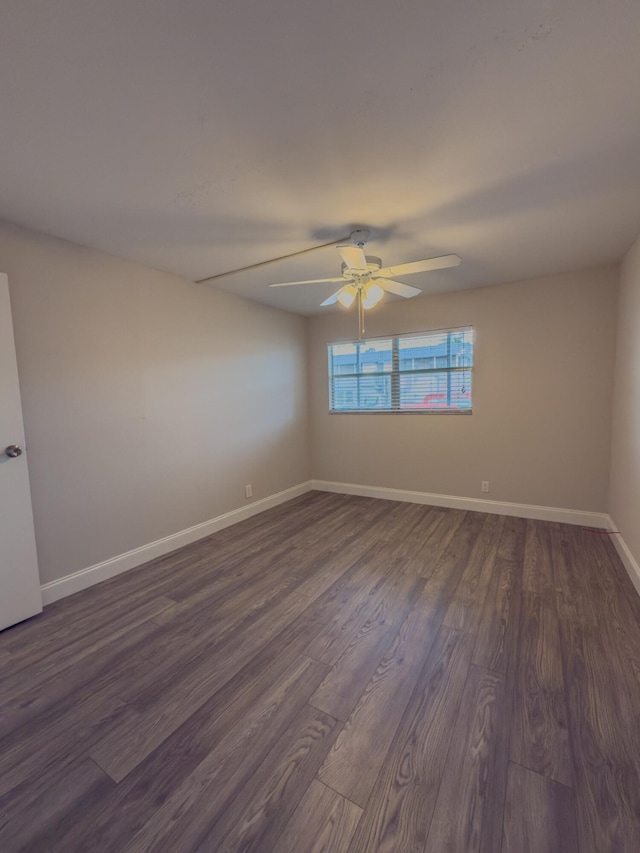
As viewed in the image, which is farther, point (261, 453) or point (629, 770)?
point (261, 453)

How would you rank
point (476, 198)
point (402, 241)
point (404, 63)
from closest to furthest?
point (404, 63)
point (476, 198)
point (402, 241)

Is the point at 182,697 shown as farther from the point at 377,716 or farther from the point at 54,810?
the point at 377,716

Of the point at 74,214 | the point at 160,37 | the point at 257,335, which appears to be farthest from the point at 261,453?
the point at 160,37

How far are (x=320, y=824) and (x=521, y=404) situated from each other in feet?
11.7

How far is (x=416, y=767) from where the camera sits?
1233 mm

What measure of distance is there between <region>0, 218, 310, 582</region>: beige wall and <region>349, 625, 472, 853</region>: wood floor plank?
7.75ft

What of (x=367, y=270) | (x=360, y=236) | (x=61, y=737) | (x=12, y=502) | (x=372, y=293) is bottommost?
(x=61, y=737)

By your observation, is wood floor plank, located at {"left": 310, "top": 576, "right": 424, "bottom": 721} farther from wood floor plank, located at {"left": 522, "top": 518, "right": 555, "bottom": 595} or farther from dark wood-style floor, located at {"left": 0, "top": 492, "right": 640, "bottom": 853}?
wood floor plank, located at {"left": 522, "top": 518, "right": 555, "bottom": 595}

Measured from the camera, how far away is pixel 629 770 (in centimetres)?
121

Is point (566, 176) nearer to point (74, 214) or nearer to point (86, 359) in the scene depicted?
point (74, 214)

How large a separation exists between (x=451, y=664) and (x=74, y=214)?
323 cm

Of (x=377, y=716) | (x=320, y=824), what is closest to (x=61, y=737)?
(x=320, y=824)

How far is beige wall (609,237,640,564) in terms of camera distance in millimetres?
2434

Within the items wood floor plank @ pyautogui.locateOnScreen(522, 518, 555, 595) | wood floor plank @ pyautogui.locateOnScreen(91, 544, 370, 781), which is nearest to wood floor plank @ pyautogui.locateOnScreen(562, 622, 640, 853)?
wood floor plank @ pyautogui.locateOnScreen(522, 518, 555, 595)
